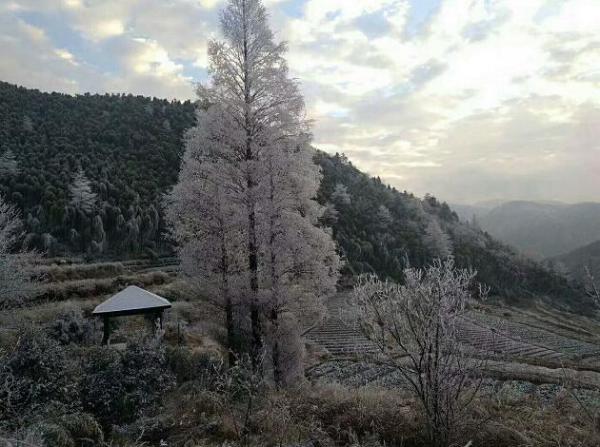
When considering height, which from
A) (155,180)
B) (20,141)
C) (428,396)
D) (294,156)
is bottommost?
(428,396)

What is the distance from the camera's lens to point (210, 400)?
7.01 meters

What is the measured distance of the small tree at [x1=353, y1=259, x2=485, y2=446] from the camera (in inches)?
206

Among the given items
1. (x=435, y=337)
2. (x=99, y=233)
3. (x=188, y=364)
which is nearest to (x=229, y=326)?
(x=188, y=364)

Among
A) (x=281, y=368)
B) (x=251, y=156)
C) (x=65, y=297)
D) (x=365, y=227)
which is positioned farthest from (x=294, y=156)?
(x=365, y=227)

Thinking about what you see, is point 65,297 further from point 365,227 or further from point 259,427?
point 365,227

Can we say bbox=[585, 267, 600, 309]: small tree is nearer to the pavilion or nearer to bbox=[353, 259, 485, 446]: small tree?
bbox=[353, 259, 485, 446]: small tree

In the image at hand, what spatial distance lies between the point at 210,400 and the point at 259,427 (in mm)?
1305

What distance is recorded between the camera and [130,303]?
1549 centimetres

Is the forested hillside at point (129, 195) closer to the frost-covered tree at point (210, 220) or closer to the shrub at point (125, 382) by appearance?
the frost-covered tree at point (210, 220)

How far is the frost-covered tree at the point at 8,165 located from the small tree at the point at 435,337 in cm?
6054

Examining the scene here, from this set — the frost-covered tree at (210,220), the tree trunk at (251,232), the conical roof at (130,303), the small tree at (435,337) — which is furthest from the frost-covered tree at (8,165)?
the small tree at (435,337)

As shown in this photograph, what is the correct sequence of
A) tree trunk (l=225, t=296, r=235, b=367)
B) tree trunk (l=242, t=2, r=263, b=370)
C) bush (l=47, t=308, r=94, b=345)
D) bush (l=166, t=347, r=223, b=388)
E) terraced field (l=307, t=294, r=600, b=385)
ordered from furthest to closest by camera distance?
terraced field (l=307, t=294, r=600, b=385)
bush (l=47, t=308, r=94, b=345)
tree trunk (l=225, t=296, r=235, b=367)
tree trunk (l=242, t=2, r=263, b=370)
bush (l=166, t=347, r=223, b=388)

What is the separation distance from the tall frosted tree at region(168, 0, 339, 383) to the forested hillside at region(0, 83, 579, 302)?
1407 cm

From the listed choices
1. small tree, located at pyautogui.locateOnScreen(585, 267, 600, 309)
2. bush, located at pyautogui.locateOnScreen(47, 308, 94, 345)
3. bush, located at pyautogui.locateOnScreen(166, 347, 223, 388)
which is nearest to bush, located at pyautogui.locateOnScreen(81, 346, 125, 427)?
bush, located at pyautogui.locateOnScreen(166, 347, 223, 388)
